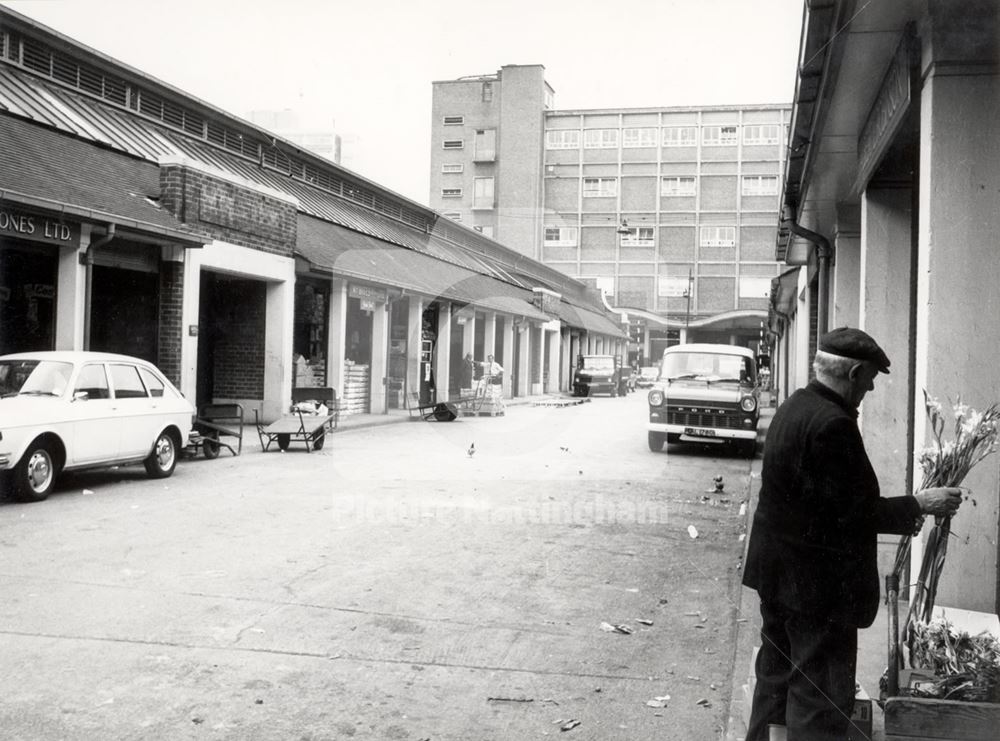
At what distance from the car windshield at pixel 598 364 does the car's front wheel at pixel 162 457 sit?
1117 inches

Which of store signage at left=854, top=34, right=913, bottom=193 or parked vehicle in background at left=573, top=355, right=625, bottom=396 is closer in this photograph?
store signage at left=854, top=34, right=913, bottom=193

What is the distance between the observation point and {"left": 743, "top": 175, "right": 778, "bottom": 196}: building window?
2479 inches

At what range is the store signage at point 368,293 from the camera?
21464 mm

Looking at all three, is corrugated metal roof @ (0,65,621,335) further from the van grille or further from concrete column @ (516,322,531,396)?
the van grille

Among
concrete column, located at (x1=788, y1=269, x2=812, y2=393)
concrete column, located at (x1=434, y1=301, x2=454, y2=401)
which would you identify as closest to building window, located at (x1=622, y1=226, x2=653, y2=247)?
concrete column, located at (x1=434, y1=301, x2=454, y2=401)

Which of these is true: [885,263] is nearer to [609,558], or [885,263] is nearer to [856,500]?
[609,558]

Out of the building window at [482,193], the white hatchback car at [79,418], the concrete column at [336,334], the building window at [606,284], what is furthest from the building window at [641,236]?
the white hatchback car at [79,418]

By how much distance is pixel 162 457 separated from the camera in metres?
12.0

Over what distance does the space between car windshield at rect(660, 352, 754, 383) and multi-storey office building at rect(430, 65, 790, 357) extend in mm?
45041

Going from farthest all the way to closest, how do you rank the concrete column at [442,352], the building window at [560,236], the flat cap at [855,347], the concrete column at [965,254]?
the building window at [560,236]
the concrete column at [442,352]
the concrete column at [965,254]
the flat cap at [855,347]

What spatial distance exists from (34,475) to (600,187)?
58.5 meters

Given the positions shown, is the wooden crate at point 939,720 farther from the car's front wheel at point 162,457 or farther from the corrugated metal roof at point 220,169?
the corrugated metal roof at point 220,169

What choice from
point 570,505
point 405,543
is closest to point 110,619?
point 405,543

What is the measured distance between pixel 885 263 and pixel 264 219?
45.5 ft
